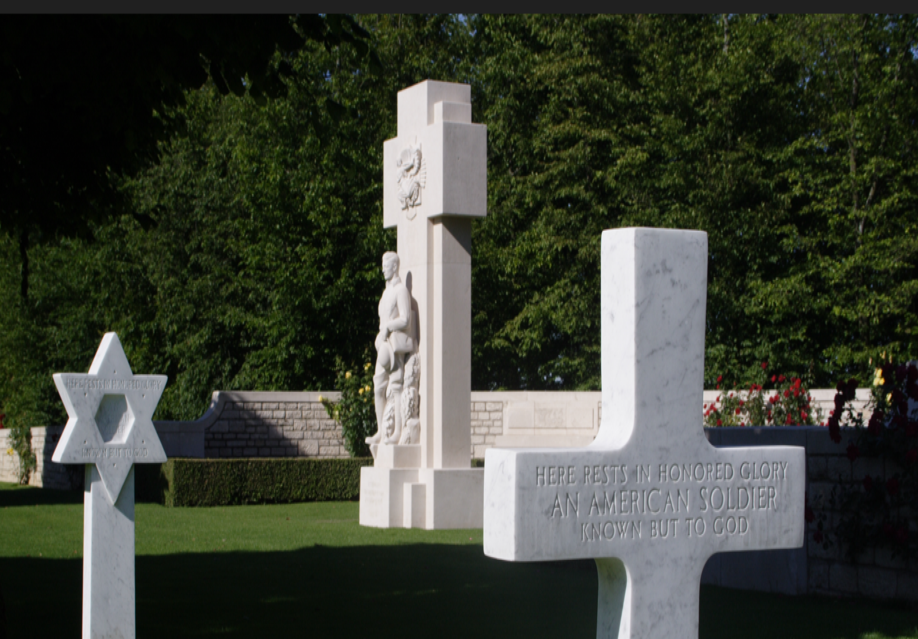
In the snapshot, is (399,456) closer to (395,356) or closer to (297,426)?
(395,356)

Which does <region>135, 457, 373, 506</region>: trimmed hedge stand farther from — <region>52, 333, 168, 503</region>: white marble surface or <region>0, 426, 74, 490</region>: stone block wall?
<region>52, 333, 168, 503</region>: white marble surface

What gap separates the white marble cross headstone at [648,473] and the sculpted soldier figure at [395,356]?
37.5 feet

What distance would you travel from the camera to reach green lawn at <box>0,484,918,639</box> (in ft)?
23.9

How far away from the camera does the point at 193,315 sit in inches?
1272

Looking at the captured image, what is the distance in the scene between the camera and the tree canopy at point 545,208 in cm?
2653

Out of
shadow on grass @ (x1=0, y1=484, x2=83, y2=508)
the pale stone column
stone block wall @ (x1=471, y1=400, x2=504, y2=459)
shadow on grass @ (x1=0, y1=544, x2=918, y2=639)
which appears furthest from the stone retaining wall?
shadow on grass @ (x1=0, y1=544, x2=918, y2=639)

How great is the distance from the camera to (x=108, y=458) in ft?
20.9

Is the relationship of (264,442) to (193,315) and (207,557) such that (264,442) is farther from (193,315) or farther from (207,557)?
(207,557)

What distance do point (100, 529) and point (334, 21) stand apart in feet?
11.2

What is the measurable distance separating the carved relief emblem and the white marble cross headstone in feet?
38.0

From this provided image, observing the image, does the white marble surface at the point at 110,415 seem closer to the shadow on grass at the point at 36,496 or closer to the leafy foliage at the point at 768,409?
the leafy foliage at the point at 768,409

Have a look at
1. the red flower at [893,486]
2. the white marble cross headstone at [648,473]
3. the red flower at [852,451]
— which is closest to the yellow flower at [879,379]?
the red flower at [852,451]

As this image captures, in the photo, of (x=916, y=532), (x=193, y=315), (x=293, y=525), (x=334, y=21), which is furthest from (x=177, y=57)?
(x=193, y=315)

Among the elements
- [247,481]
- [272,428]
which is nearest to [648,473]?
[247,481]
